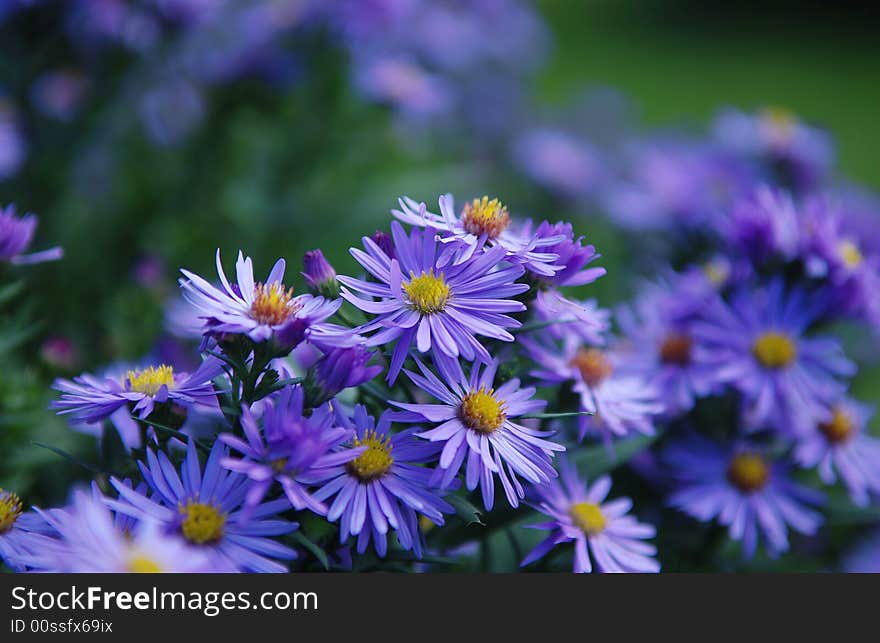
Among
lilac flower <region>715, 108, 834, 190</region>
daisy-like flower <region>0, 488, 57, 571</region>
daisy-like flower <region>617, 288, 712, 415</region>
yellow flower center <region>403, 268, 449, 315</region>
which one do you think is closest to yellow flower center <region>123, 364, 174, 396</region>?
daisy-like flower <region>0, 488, 57, 571</region>

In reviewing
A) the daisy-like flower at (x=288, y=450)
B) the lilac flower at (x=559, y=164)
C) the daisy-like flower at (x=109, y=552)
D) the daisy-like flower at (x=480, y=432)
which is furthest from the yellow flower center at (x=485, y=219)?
the lilac flower at (x=559, y=164)

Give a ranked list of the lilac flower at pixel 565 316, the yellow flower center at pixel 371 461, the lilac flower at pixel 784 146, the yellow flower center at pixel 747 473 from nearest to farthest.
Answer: the yellow flower center at pixel 371 461
the lilac flower at pixel 565 316
the yellow flower center at pixel 747 473
the lilac flower at pixel 784 146

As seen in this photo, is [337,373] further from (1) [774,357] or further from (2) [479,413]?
(1) [774,357]

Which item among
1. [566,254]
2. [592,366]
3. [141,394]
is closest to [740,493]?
[592,366]

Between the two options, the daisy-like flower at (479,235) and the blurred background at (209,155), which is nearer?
the daisy-like flower at (479,235)

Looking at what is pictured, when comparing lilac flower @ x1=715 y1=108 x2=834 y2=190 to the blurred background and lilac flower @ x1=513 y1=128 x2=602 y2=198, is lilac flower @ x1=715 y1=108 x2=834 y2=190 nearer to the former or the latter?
the blurred background

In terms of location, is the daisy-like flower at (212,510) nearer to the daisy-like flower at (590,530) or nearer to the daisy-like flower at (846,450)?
the daisy-like flower at (590,530)
